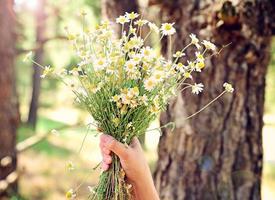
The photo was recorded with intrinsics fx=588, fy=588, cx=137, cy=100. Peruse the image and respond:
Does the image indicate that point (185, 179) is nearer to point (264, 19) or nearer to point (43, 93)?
point (264, 19)

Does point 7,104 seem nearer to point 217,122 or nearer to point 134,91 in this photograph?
point 217,122

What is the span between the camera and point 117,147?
2016 mm

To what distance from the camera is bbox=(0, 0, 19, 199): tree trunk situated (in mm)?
5359

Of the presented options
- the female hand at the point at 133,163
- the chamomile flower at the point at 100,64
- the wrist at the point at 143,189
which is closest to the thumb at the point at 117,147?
the female hand at the point at 133,163

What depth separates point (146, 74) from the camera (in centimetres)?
203

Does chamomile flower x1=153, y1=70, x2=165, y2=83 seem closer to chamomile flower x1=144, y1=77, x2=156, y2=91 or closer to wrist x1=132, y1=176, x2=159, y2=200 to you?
chamomile flower x1=144, y1=77, x2=156, y2=91

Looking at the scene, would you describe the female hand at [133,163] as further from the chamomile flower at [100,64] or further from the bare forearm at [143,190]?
the chamomile flower at [100,64]

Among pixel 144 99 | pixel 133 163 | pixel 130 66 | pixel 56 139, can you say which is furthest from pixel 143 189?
pixel 56 139

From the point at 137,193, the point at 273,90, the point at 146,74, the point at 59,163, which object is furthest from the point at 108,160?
the point at 273,90

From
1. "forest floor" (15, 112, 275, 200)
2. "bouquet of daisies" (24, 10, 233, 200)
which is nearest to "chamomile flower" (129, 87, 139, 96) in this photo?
"bouquet of daisies" (24, 10, 233, 200)

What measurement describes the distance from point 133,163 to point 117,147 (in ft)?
0.31

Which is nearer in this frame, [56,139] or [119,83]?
[119,83]

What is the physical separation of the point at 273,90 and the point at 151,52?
1156cm

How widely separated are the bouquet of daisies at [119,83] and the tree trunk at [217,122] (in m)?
1.28
